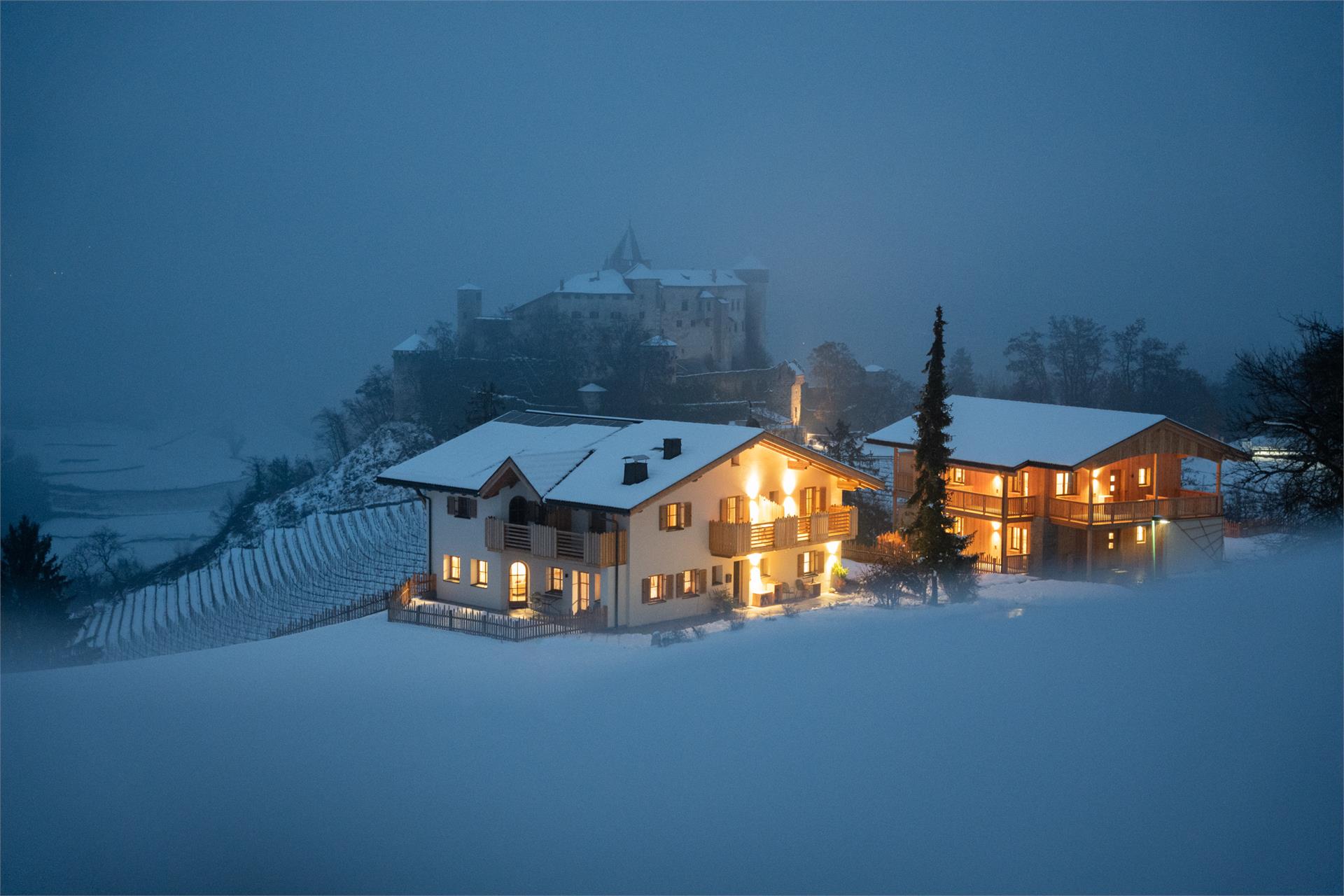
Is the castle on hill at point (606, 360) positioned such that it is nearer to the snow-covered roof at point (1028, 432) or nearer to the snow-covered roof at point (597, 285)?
the snow-covered roof at point (597, 285)

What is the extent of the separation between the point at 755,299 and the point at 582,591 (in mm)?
80532

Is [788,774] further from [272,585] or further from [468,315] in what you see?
[468,315]

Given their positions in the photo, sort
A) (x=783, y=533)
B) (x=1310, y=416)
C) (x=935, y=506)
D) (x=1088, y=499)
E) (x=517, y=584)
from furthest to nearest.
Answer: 1. (x=1088, y=499)
2. (x=783, y=533)
3. (x=517, y=584)
4. (x=935, y=506)
5. (x=1310, y=416)

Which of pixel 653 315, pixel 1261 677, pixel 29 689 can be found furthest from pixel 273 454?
pixel 1261 677

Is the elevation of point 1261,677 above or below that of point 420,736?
above

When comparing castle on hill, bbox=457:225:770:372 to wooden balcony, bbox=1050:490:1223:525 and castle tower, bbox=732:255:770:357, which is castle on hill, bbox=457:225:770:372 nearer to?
castle tower, bbox=732:255:770:357

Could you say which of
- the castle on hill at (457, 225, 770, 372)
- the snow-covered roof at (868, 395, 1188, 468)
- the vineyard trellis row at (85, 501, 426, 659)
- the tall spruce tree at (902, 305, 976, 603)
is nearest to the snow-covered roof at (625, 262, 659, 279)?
the castle on hill at (457, 225, 770, 372)

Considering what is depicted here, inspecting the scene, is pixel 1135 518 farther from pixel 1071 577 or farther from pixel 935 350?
pixel 935 350

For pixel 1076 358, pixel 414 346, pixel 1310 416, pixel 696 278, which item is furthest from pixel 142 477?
pixel 1310 416

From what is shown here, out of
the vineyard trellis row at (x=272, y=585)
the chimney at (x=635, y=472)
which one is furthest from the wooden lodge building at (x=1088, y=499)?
the vineyard trellis row at (x=272, y=585)

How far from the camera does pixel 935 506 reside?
26.2 metres

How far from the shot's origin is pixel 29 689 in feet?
46.4

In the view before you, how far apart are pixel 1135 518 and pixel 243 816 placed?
24.3m

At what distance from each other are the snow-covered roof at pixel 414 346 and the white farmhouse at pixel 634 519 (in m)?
57.9
